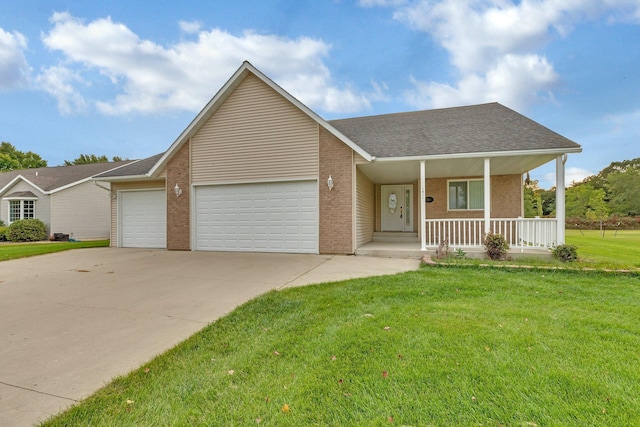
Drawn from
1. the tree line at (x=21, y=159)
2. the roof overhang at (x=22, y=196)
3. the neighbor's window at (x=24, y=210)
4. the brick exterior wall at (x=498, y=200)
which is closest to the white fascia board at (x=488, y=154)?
the brick exterior wall at (x=498, y=200)

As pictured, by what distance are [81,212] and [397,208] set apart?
2065 cm

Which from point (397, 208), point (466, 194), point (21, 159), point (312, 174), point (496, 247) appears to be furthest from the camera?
point (21, 159)

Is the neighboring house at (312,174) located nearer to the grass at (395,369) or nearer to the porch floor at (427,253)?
the porch floor at (427,253)

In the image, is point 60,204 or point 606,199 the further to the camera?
point 606,199

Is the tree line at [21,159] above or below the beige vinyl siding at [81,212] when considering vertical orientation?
above

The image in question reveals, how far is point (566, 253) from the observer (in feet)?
24.8

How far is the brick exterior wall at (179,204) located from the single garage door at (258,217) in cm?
38

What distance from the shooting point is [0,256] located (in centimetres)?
961

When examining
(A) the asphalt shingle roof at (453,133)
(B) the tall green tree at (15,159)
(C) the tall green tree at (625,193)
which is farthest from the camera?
(C) the tall green tree at (625,193)

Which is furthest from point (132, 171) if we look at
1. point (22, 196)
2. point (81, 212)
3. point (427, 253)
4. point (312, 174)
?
point (22, 196)

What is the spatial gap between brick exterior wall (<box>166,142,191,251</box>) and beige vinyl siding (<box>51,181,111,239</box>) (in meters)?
11.6

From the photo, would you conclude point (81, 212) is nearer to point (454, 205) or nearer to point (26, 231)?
point (26, 231)

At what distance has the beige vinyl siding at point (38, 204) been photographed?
1866 centimetres

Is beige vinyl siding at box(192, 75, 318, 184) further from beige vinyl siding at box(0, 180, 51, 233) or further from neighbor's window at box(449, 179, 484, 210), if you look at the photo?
beige vinyl siding at box(0, 180, 51, 233)
